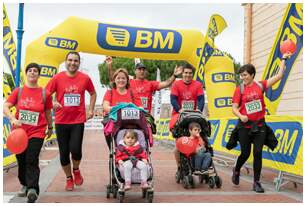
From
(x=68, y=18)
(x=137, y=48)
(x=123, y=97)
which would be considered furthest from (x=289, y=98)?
(x=123, y=97)

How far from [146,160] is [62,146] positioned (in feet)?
4.56

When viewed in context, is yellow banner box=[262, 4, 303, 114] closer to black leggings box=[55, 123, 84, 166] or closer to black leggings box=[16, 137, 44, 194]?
Result: black leggings box=[55, 123, 84, 166]

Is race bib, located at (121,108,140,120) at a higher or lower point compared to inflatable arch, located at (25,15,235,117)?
lower

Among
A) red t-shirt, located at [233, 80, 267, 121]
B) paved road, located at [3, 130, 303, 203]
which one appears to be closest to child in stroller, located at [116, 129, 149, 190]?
paved road, located at [3, 130, 303, 203]

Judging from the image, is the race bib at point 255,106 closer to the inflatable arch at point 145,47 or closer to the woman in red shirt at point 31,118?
the woman in red shirt at point 31,118

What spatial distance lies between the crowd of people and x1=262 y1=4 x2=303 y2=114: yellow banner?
85.0 inches

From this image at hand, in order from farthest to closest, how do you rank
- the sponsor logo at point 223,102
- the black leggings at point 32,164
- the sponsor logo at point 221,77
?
the sponsor logo at point 221,77
the sponsor logo at point 223,102
the black leggings at point 32,164

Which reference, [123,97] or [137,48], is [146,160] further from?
[137,48]

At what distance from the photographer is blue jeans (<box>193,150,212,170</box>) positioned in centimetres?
662

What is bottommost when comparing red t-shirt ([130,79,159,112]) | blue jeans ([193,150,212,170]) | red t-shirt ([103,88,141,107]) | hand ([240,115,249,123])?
blue jeans ([193,150,212,170])

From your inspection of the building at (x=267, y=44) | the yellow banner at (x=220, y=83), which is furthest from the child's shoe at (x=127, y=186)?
the building at (x=267, y=44)

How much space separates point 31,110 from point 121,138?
4.37 ft

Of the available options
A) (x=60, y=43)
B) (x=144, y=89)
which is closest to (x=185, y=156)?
A: (x=144, y=89)

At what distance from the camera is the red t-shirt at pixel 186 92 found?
24.2 feet
